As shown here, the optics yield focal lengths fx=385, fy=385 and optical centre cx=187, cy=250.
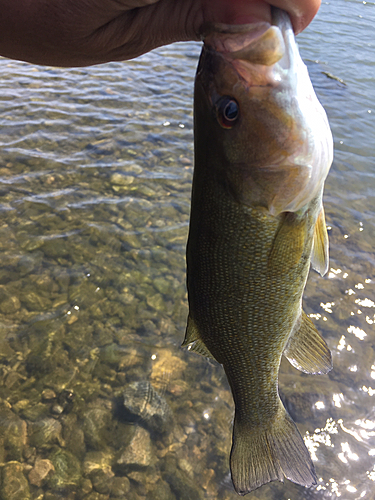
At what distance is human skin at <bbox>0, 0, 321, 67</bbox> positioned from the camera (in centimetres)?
193

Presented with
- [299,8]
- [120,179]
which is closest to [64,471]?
[299,8]

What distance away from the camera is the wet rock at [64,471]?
3.27m

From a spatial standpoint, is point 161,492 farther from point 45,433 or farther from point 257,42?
point 257,42

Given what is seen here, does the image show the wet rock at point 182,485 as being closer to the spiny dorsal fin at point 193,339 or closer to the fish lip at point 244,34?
the spiny dorsal fin at point 193,339

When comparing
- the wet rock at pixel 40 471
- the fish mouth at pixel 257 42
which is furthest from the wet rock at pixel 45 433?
the fish mouth at pixel 257 42

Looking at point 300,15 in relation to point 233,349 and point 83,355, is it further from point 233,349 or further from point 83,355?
point 83,355

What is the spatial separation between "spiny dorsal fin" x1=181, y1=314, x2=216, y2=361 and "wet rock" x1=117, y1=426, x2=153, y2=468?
1.77 m

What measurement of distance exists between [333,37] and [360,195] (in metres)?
10.00

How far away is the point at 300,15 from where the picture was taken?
4.61ft

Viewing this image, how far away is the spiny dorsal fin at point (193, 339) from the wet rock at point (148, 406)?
178cm

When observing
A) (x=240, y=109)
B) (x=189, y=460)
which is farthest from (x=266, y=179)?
(x=189, y=460)

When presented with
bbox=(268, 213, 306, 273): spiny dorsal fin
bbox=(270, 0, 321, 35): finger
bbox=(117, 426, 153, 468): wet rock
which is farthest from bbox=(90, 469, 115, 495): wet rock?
bbox=(270, 0, 321, 35): finger

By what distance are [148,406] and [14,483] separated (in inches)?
50.4

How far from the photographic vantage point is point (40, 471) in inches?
131
